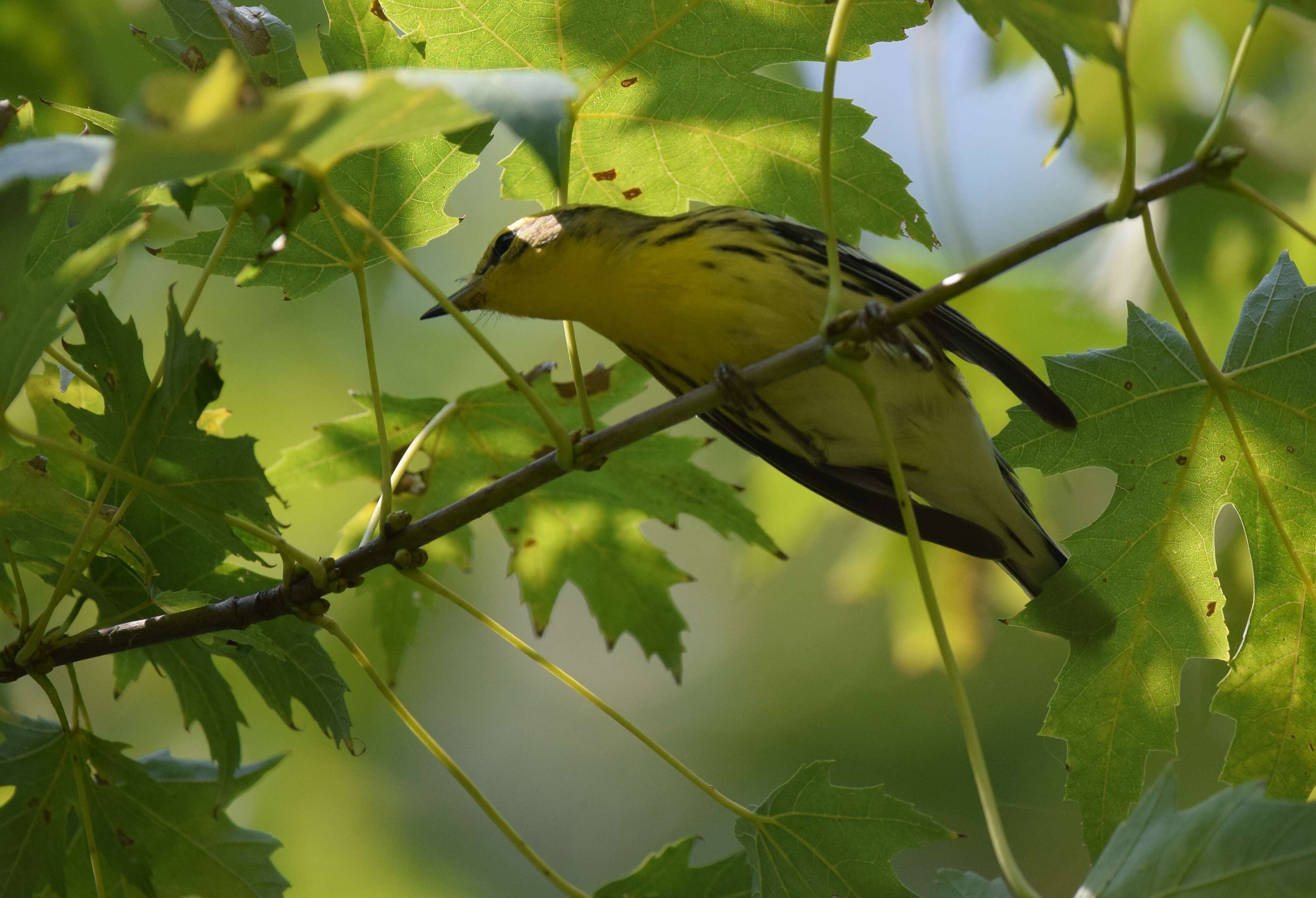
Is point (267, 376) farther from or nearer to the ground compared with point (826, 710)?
farther from the ground

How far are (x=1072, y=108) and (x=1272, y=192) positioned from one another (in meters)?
2.84

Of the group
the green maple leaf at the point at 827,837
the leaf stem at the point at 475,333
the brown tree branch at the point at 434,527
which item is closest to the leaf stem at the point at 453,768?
the brown tree branch at the point at 434,527

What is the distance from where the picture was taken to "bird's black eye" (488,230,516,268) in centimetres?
274

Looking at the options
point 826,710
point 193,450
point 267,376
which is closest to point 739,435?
point 193,450

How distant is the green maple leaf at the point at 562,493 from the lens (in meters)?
2.31

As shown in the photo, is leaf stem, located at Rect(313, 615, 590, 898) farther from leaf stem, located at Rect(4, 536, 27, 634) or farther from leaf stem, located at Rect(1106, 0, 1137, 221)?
leaf stem, located at Rect(1106, 0, 1137, 221)

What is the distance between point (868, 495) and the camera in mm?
2811

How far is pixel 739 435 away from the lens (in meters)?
2.83

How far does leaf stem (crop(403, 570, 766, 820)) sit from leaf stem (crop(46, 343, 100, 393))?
58 cm

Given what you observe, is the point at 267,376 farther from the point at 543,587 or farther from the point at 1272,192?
the point at 1272,192

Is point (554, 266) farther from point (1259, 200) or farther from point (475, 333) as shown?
point (1259, 200)

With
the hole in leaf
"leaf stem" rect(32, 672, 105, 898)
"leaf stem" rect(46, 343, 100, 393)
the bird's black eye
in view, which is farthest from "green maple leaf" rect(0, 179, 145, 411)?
the hole in leaf

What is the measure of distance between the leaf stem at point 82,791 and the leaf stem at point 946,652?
1263mm

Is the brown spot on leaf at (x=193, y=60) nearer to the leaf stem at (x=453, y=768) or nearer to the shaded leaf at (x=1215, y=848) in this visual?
the leaf stem at (x=453, y=768)
